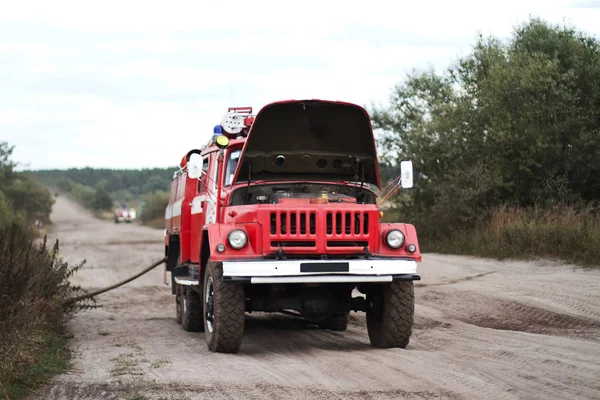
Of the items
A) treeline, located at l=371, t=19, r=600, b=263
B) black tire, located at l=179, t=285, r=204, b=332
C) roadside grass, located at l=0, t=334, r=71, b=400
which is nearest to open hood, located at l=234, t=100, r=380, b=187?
black tire, located at l=179, t=285, r=204, b=332

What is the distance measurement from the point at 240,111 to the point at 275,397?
Answer: 19.8ft

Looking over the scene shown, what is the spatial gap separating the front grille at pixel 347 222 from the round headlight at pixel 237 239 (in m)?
0.93

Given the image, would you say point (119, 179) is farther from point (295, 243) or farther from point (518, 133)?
point (295, 243)

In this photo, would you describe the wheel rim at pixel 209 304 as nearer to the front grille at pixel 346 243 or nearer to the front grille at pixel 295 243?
the front grille at pixel 295 243

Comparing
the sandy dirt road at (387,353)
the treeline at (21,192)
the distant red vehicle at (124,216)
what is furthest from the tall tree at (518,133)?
the distant red vehicle at (124,216)

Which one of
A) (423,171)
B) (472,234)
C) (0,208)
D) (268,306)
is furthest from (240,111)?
(0,208)

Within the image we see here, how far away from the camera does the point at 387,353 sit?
33.2ft

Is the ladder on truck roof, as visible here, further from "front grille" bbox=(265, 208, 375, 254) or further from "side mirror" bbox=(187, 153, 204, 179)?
"front grille" bbox=(265, 208, 375, 254)

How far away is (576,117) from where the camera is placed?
84.3ft

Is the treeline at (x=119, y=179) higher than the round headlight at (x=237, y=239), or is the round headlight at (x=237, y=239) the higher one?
the treeline at (x=119, y=179)

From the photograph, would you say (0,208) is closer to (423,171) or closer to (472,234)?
(423,171)

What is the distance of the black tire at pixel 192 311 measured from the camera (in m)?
13.3

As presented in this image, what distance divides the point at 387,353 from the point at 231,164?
126 inches

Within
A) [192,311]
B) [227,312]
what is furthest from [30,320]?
[192,311]
